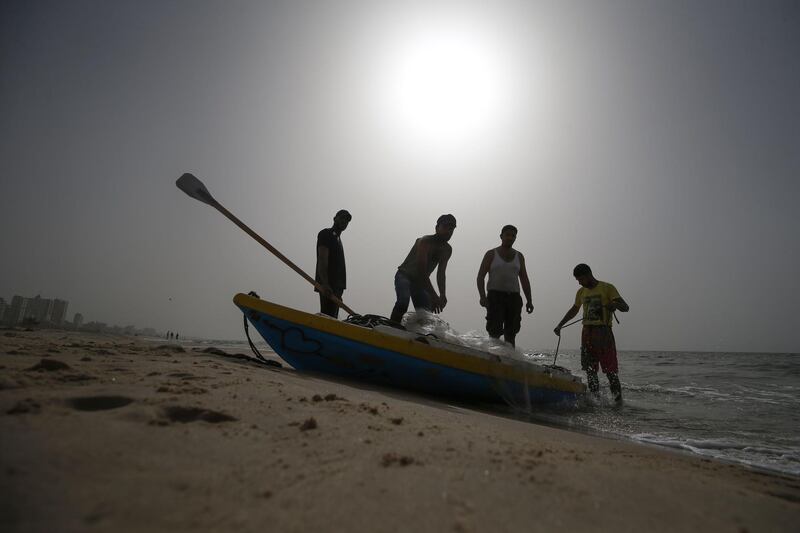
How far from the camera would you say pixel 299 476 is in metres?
0.94

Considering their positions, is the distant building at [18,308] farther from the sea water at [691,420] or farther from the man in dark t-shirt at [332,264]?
the sea water at [691,420]

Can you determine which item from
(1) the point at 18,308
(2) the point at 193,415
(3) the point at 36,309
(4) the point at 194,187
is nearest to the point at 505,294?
(2) the point at 193,415

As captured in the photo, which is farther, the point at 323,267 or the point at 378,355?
the point at 323,267

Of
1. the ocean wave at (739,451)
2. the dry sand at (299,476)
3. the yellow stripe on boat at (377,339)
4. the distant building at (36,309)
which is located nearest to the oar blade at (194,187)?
the yellow stripe on boat at (377,339)

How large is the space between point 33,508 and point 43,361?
1.65 meters

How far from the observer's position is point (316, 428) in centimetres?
136

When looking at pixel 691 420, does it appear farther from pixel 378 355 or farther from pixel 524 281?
pixel 378 355

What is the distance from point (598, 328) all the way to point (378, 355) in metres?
3.50

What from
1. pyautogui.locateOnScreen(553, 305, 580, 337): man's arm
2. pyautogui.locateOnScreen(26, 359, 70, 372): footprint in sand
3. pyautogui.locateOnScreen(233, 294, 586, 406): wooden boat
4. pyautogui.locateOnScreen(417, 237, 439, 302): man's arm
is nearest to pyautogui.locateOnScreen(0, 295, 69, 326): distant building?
pyautogui.locateOnScreen(233, 294, 586, 406): wooden boat

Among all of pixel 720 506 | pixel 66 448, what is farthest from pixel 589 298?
pixel 66 448

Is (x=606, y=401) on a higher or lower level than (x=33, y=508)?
lower

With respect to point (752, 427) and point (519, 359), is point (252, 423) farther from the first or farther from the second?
point (752, 427)

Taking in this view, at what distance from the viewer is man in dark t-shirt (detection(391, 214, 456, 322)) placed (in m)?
4.67

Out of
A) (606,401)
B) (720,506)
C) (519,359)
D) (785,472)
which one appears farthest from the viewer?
(606,401)
